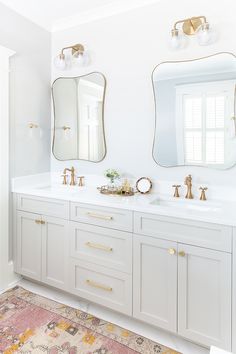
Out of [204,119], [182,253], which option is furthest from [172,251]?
[204,119]

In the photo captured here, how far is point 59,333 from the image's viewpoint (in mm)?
1802

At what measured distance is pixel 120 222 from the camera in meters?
1.83

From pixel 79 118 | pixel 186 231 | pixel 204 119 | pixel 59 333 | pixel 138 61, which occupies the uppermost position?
pixel 138 61

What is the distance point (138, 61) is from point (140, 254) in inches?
63.7

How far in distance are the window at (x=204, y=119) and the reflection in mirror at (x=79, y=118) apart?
30.8 inches

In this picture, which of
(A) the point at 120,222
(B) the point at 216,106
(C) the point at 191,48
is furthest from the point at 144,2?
(A) the point at 120,222

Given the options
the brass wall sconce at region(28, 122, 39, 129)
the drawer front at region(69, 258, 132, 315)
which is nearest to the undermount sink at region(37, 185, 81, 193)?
the brass wall sconce at region(28, 122, 39, 129)

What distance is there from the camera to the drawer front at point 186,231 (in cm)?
148

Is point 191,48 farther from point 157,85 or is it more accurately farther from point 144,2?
point 144,2

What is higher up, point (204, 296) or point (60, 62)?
point (60, 62)

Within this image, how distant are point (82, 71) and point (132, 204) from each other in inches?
60.2

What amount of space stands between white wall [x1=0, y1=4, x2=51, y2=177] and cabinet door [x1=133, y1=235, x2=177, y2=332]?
4.67 feet

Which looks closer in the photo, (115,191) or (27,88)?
(115,191)

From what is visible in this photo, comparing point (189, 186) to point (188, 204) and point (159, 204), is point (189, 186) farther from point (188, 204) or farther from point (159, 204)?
point (159, 204)
